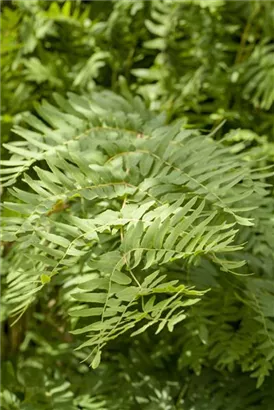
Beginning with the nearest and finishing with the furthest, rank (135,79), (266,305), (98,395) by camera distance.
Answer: (266,305), (98,395), (135,79)

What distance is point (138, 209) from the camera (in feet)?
2.41

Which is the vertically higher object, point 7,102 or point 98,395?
point 7,102

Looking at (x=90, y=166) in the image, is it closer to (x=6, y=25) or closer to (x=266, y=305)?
(x=266, y=305)

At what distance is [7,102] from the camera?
1199 mm

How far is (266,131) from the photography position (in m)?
1.26

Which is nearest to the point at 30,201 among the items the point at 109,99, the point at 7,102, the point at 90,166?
the point at 90,166

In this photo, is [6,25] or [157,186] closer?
[157,186]

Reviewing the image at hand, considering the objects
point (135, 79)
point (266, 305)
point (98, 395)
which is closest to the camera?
point (266, 305)

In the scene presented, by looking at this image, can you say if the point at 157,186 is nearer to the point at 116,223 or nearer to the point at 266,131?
the point at 116,223

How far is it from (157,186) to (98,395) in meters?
0.39

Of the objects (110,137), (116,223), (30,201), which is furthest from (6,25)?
(116,223)

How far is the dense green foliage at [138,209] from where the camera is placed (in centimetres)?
72

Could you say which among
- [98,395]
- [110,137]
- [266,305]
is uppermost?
[110,137]

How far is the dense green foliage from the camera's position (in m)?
0.72
